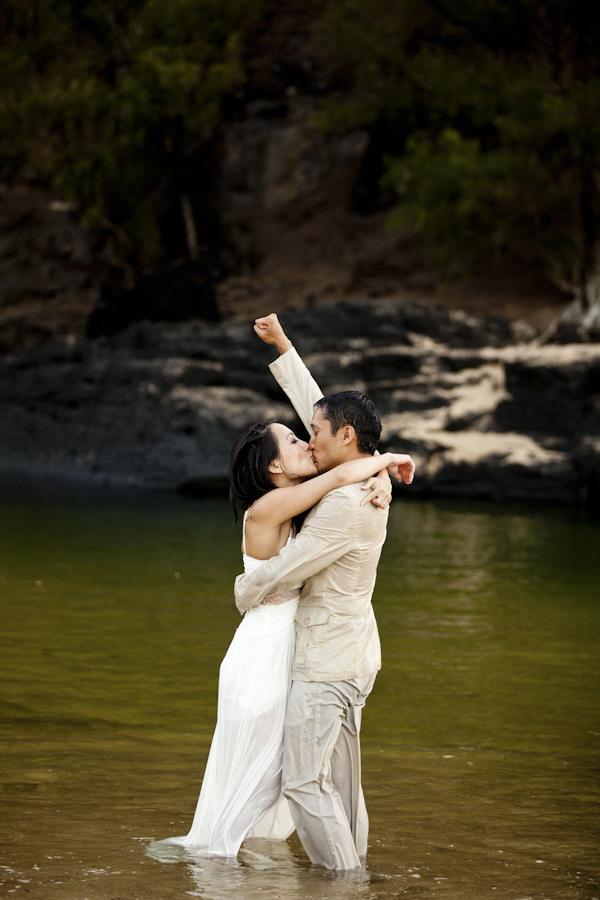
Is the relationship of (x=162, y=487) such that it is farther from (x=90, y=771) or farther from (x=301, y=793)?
(x=301, y=793)

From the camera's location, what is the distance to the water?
3.82 meters

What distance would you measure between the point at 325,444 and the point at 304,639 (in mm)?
700

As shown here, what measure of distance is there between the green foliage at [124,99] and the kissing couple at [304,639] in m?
27.6

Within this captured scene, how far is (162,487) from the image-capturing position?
18.9m

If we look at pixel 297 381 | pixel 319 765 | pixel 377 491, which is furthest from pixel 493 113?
pixel 319 765

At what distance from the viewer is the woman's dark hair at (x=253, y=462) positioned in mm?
3807

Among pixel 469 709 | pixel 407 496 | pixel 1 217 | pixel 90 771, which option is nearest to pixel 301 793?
pixel 90 771

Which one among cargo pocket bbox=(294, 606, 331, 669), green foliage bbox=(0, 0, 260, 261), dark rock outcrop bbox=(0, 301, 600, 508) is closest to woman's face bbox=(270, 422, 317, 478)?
cargo pocket bbox=(294, 606, 331, 669)

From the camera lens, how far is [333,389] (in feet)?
67.2

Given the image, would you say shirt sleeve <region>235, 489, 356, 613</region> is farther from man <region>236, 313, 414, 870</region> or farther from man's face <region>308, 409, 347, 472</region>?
man's face <region>308, 409, 347, 472</region>

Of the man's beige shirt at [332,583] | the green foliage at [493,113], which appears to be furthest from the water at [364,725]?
the green foliage at [493,113]

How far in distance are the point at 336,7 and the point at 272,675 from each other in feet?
94.8

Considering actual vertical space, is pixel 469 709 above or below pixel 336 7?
below

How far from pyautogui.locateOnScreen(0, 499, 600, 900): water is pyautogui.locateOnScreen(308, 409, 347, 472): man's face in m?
1.46
